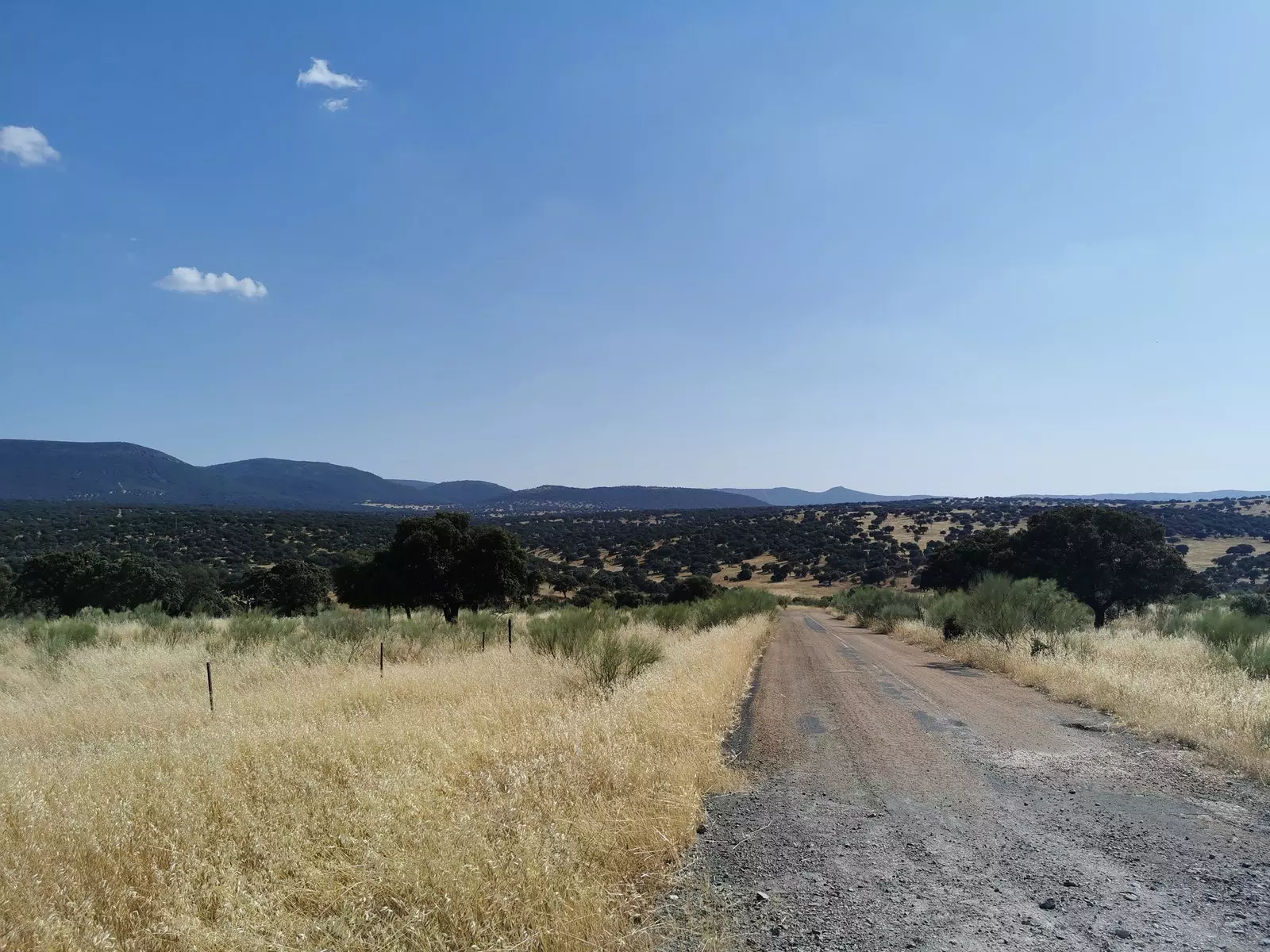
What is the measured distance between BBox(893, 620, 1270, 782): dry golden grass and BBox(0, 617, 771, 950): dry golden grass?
586 cm

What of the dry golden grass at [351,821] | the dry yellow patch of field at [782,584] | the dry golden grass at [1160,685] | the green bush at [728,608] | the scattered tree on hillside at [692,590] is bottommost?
the dry yellow patch of field at [782,584]

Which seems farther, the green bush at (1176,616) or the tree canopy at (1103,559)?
the tree canopy at (1103,559)

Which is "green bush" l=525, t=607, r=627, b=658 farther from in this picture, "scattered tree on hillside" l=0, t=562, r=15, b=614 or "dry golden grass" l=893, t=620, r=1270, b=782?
"scattered tree on hillside" l=0, t=562, r=15, b=614

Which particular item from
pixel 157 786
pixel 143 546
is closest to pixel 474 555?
pixel 157 786

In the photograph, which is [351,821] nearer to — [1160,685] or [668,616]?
[1160,685]

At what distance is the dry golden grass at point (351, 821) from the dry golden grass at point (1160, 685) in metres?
5.86

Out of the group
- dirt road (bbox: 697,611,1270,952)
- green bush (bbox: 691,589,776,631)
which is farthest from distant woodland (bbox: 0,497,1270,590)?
dirt road (bbox: 697,611,1270,952)

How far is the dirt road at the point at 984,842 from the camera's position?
3850 mm

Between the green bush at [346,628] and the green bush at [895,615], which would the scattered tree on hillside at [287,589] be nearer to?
the green bush at [346,628]

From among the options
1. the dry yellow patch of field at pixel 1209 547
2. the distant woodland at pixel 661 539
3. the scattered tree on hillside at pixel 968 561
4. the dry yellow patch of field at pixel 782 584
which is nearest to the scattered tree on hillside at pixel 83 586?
the distant woodland at pixel 661 539

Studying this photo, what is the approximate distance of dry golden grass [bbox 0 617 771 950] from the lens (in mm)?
3738

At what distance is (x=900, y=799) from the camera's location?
6129mm

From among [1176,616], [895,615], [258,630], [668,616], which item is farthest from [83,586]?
[1176,616]

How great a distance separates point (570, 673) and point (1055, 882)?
300 inches
